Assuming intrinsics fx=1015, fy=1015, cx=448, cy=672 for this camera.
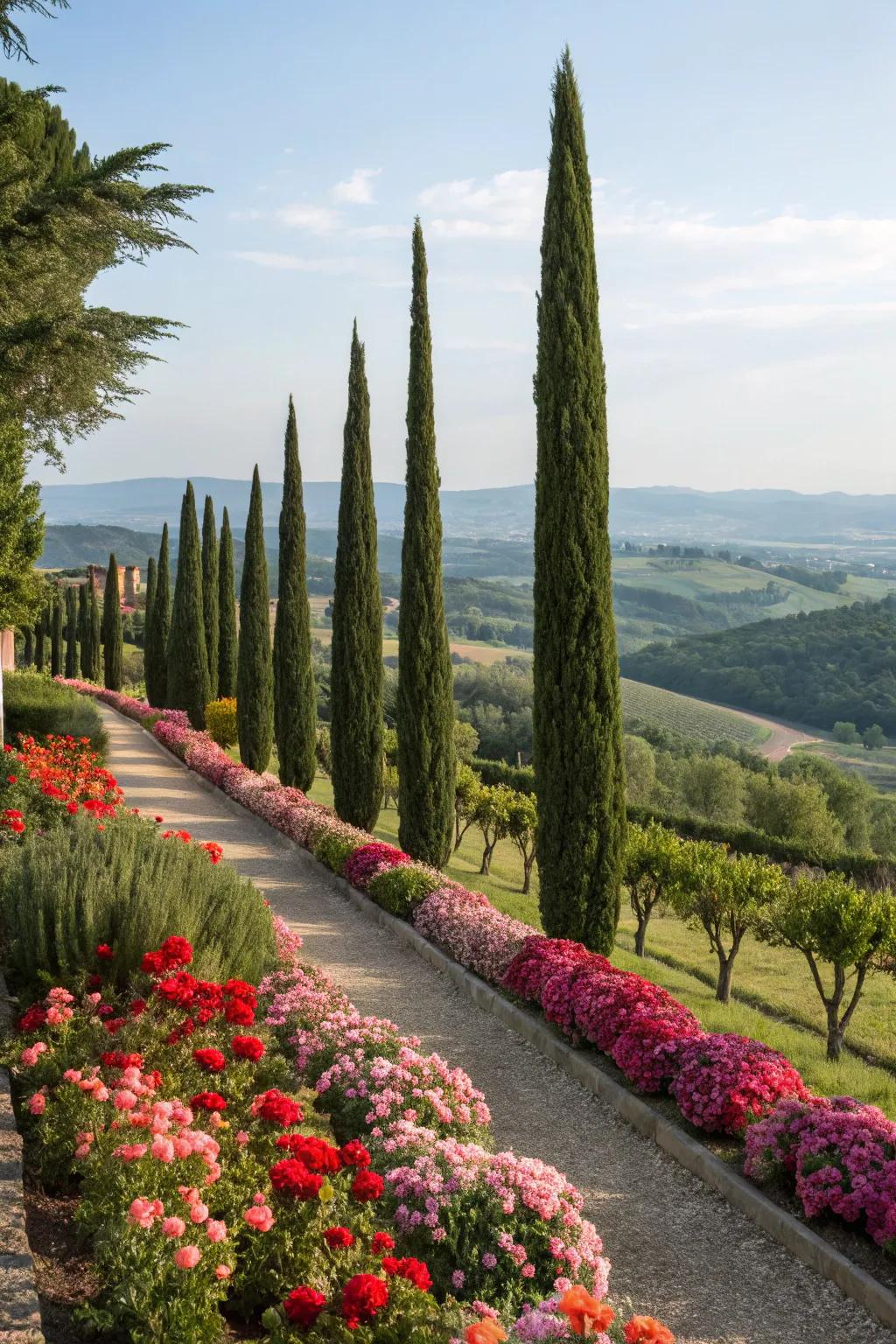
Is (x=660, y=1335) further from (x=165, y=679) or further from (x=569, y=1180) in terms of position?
(x=165, y=679)

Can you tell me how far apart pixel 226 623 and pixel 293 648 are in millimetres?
10470

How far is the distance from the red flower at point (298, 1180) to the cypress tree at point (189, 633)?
28101 millimetres

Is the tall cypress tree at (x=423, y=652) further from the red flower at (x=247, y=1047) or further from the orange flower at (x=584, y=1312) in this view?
the orange flower at (x=584, y=1312)

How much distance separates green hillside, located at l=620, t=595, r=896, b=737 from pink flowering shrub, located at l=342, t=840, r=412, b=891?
56.6 meters

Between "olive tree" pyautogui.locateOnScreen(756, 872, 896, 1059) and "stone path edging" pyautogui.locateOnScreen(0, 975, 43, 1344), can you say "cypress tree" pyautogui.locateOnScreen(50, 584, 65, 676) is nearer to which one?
"olive tree" pyautogui.locateOnScreen(756, 872, 896, 1059)

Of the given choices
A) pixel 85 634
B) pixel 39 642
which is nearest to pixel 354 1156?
pixel 85 634

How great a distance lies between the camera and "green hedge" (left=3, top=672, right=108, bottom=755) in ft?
61.9

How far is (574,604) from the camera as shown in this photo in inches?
395

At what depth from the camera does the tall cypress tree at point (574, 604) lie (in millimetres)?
9906

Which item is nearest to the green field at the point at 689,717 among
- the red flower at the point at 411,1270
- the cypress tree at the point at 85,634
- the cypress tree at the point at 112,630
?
the cypress tree at the point at 112,630

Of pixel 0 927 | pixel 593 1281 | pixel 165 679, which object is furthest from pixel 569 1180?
pixel 165 679

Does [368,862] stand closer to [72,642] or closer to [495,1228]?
[495,1228]

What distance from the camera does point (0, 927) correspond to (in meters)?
7.32

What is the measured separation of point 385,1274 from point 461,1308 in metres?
0.32
